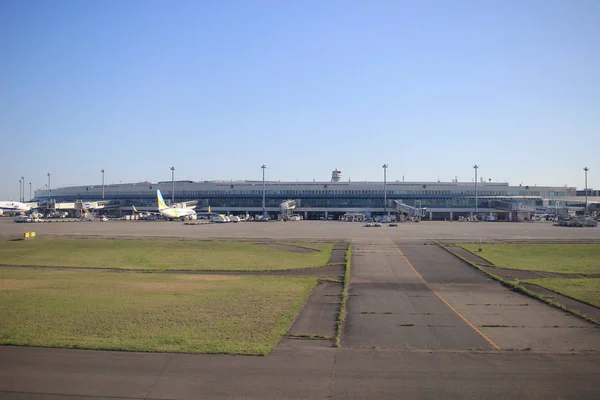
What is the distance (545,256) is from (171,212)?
9880cm

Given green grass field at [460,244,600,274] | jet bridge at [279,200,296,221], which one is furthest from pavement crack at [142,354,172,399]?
jet bridge at [279,200,296,221]

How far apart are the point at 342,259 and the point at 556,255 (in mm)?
23668

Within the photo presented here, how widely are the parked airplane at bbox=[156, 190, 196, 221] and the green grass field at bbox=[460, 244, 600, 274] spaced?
85.9m

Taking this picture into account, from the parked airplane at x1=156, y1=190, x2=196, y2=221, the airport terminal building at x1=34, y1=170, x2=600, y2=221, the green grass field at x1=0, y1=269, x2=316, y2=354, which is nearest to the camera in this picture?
the green grass field at x1=0, y1=269, x2=316, y2=354

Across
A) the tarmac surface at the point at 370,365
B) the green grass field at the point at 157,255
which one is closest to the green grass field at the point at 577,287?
the tarmac surface at the point at 370,365

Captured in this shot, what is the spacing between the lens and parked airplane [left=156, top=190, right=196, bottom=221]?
12358 centimetres

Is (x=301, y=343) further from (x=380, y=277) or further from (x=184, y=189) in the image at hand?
(x=184, y=189)

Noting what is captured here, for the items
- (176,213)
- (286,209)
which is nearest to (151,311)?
(176,213)

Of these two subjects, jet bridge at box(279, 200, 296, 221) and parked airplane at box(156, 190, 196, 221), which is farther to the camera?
jet bridge at box(279, 200, 296, 221)

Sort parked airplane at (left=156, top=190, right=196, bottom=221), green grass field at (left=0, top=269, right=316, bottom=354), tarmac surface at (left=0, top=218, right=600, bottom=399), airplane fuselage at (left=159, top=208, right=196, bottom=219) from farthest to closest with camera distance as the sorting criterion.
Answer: airplane fuselage at (left=159, top=208, right=196, bottom=219) < parked airplane at (left=156, top=190, right=196, bottom=221) < green grass field at (left=0, top=269, right=316, bottom=354) < tarmac surface at (left=0, top=218, right=600, bottom=399)

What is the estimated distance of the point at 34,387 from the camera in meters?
13.3

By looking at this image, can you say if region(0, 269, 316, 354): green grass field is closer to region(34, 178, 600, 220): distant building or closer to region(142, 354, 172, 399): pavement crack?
region(142, 354, 172, 399): pavement crack

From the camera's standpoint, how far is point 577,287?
31.1 metres

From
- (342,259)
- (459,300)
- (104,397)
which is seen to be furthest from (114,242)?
(104,397)
